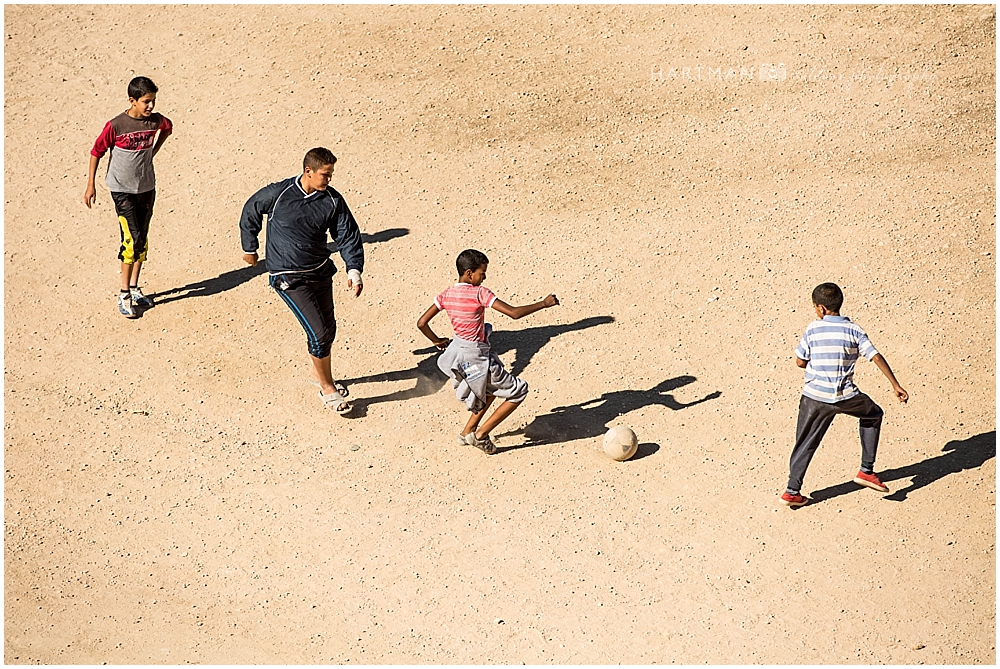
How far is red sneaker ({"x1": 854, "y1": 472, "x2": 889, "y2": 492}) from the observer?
854 centimetres

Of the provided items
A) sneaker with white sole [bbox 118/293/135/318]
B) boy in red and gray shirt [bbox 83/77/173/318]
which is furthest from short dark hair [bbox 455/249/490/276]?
sneaker with white sole [bbox 118/293/135/318]

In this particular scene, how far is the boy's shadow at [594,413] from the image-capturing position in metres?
9.52

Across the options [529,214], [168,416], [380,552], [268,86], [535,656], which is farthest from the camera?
[268,86]

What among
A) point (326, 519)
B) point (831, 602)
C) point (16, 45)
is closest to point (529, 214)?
point (326, 519)

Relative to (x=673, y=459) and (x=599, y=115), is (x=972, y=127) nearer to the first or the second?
(x=599, y=115)

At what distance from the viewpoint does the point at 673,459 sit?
9.19 m

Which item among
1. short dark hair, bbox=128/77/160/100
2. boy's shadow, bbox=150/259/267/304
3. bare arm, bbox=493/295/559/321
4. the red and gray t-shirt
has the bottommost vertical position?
bare arm, bbox=493/295/559/321

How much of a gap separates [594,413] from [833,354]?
2543 millimetres

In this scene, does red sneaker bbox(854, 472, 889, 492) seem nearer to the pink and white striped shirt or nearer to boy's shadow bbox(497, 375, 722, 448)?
boy's shadow bbox(497, 375, 722, 448)

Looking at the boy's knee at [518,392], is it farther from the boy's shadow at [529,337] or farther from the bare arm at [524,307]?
the boy's shadow at [529,337]

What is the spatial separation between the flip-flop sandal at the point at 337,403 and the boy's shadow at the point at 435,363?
11cm

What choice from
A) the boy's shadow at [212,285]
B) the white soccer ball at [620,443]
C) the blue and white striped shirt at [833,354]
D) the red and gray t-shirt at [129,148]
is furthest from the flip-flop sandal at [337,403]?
the blue and white striped shirt at [833,354]

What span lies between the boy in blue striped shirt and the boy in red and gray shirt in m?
6.48

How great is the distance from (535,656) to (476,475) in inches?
75.3
